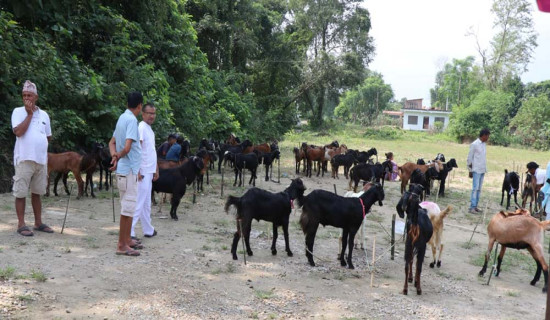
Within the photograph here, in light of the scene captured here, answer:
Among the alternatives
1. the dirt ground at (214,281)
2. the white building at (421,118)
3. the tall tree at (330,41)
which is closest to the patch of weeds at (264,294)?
the dirt ground at (214,281)

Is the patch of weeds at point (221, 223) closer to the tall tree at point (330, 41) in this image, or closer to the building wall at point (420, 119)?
the tall tree at point (330, 41)

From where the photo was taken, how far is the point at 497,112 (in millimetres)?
46031

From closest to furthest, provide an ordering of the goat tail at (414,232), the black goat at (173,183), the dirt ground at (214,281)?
the dirt ground at (214,281) → the goat tail at (414,232) → the black goat at (173,183)

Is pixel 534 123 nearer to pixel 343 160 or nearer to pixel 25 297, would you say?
pixel 343 160

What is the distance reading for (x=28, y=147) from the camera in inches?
242

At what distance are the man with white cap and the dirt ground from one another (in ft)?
2.43

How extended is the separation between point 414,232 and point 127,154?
4.11 meters

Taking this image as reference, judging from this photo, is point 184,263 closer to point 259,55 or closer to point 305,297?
point 305,297

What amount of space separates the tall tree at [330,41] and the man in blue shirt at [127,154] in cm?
3606

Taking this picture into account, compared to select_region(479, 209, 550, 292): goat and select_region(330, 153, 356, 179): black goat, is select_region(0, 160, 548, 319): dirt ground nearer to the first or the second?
select_region(479, 209, 550, 292): goat

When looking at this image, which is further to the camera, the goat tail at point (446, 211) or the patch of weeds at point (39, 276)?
the goat tail at point (446, 211)

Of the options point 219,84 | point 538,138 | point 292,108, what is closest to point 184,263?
point 219,84

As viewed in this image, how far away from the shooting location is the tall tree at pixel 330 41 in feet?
134

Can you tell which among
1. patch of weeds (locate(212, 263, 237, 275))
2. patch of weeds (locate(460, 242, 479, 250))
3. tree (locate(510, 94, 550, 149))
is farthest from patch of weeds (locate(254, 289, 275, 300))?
tree (locate(510, 94, 550, 149))
